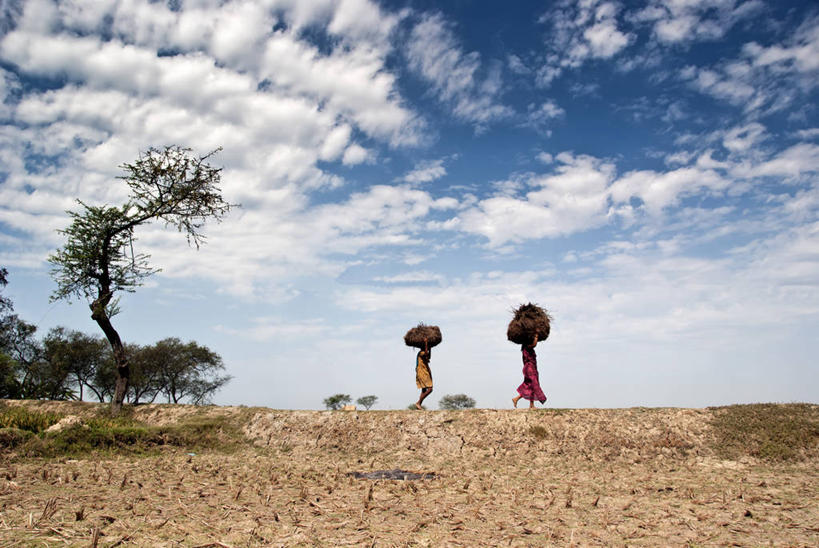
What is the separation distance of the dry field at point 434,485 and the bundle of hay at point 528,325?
8.58ft

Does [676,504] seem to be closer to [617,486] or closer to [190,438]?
[617,486]

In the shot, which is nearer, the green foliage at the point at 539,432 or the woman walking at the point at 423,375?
the green foliage at the point at 539,432

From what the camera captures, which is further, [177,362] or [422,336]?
[177,362]

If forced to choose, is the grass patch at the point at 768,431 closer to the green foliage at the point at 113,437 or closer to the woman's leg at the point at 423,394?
the woman's leg at the point at 423,394

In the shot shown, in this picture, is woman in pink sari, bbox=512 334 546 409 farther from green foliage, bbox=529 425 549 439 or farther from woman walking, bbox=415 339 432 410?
woman walking, bbox=415 339 432 410

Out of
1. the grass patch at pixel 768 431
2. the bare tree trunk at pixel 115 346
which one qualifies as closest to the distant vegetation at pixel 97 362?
the bare tree trunk at pixel 115 346

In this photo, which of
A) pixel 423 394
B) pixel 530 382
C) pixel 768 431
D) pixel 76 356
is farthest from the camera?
pixel 76 356

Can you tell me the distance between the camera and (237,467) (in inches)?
422

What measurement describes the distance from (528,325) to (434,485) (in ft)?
24.7

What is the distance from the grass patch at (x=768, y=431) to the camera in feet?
37.5

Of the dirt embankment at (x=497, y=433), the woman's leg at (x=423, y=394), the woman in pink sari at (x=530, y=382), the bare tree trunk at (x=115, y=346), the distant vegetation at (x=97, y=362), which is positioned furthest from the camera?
the distant vegetation at (x=97, y=362)

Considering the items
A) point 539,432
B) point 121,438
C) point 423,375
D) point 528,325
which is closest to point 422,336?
point 423,375

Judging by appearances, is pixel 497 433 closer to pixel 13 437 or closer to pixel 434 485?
pixel 434 485

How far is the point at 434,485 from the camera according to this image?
906cm
